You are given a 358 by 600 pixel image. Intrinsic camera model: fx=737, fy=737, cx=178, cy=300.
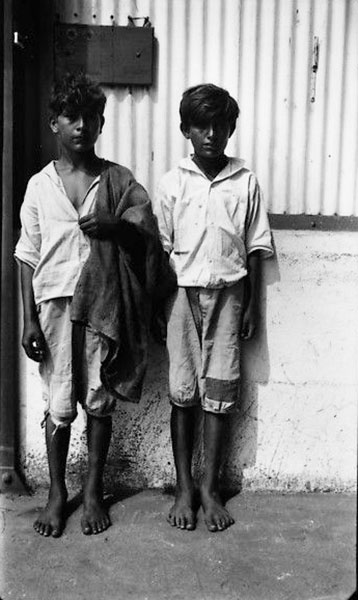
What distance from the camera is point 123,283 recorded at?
3273 millimetres

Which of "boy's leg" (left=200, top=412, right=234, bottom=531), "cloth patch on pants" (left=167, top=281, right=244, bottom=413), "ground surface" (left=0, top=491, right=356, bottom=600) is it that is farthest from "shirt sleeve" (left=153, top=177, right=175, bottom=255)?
"ground surface" (left=0, top=491, right=356, bottom=600)

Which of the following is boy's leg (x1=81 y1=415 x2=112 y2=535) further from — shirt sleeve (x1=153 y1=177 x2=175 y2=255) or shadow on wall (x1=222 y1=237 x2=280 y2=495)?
shirt sleeve (x1=153 y1=177 x2=175 y2=255)

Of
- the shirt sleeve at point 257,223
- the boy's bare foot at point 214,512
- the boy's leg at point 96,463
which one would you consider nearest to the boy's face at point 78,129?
the shirt sleeve at point 257,223

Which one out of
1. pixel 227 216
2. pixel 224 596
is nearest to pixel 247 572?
pixel 224 596

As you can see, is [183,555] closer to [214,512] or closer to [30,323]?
[214,512]

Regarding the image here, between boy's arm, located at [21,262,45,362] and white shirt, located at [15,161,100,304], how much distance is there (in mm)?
46

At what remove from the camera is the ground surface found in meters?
2.92

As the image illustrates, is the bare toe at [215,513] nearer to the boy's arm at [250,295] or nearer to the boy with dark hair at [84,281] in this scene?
the boy with dark hair at [84,281]

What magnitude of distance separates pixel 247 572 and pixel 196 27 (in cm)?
254

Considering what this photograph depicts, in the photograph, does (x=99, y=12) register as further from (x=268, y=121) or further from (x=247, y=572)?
(x=247, y=572)

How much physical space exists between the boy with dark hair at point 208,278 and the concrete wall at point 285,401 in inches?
7.8

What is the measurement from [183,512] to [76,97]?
194cm

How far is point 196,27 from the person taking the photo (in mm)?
3617

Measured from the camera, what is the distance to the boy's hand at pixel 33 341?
3350 millimetres
